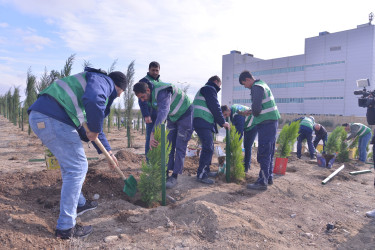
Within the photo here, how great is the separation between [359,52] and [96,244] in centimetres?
4845

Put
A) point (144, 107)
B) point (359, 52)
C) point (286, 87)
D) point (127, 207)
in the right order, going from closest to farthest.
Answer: point (127, 207) < point (144, 107) < point (359, 52) < point (286, 87)

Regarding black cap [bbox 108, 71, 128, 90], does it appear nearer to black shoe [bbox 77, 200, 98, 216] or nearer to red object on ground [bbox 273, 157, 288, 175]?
black shoe [bbox 77, 200, 98, 216]

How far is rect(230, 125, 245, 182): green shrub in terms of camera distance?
527 cm

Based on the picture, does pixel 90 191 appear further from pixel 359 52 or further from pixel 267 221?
pixel 359 52

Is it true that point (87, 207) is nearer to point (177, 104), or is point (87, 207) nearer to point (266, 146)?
point (177, 104)

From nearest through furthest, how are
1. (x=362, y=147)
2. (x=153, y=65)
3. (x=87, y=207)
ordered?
1. (x=87, y=207)
2. (x=153, y=65)
3. (x=362, y=147)

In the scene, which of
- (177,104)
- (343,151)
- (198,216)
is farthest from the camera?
(343,151)

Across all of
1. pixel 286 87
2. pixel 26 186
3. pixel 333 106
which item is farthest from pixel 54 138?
pixel 286 87

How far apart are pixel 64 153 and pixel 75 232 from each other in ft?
2.67

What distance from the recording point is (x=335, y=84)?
43.6 m

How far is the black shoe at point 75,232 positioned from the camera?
2658 mm

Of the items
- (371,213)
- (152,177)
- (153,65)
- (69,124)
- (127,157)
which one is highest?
(153,65)

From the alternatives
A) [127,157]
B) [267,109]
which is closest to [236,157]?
[267,109]

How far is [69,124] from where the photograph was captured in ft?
9.12
